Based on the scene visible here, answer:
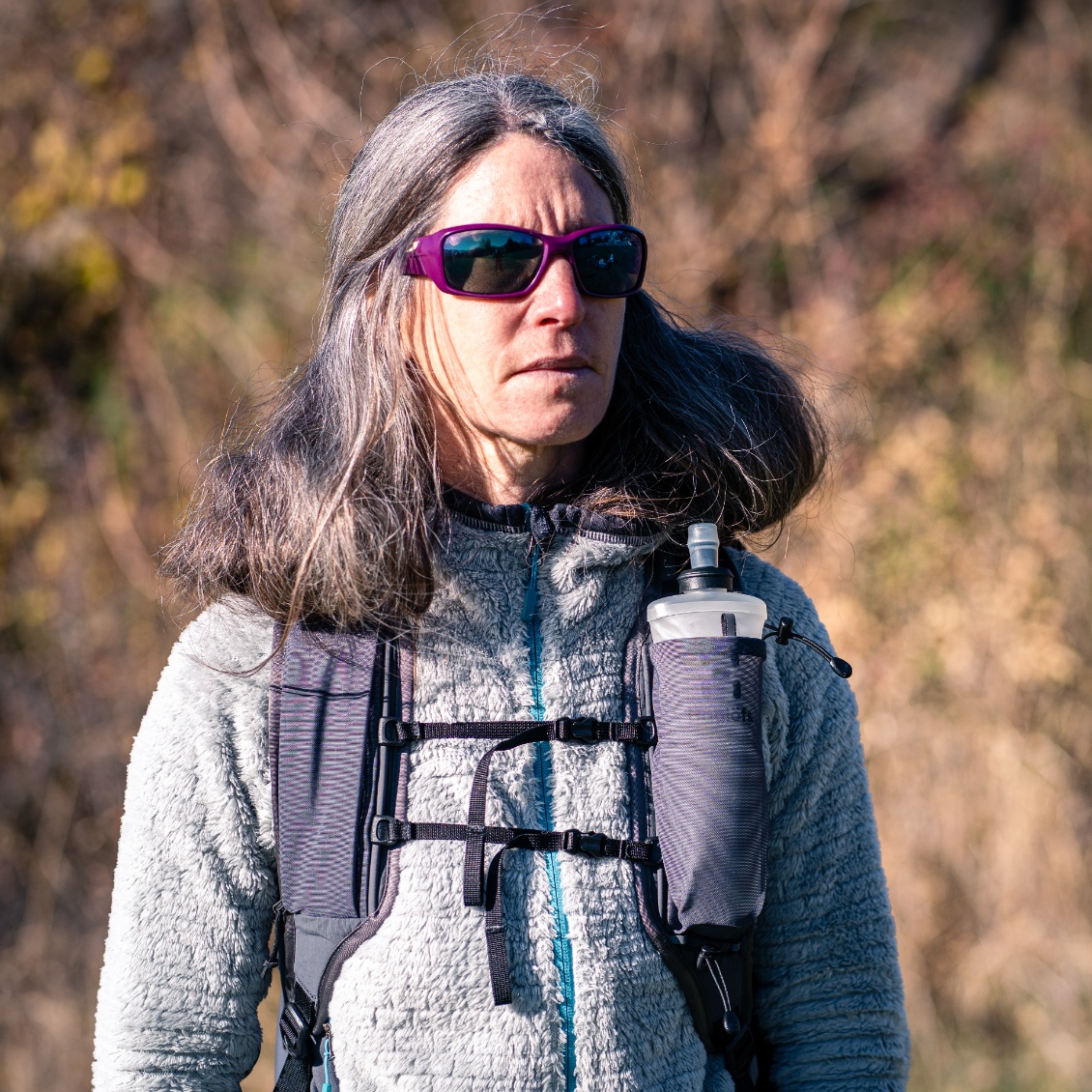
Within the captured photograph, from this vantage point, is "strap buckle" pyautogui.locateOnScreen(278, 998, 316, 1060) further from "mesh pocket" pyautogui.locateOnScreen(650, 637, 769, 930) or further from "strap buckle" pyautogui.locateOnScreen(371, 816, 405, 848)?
"mesh pocket" pyautogui.locateOnScreen(650, 637, 769, 930)

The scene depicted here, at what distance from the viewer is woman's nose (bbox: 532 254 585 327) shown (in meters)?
1.49

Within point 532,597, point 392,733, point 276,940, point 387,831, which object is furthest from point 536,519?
point 276,940

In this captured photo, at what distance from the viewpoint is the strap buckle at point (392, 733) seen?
143cm

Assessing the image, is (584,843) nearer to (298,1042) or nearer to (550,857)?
(550,857)

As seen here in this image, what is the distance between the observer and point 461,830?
140 cm

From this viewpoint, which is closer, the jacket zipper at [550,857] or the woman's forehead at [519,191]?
the jacket zipper at [550,857]

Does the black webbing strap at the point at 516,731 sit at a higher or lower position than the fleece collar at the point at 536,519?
lower

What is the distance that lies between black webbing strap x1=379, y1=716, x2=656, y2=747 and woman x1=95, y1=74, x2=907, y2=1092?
2cm

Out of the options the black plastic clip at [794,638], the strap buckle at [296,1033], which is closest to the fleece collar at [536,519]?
the black plastic clip at [794,638]

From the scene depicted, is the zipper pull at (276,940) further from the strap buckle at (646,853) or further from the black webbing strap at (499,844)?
the strap buckle at (646,853)

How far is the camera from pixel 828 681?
162 cm

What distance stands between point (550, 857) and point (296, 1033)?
372 mm

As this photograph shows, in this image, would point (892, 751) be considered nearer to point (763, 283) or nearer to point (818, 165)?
point (763, 283)

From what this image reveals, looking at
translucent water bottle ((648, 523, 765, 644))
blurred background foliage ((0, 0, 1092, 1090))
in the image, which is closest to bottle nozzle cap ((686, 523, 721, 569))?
translucent water bottle ((648, 523, 765, 644))
